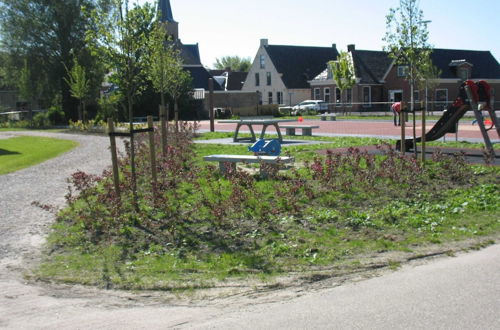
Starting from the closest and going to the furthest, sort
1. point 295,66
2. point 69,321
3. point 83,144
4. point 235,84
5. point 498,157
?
point 69,321, point 498,157, point 83,144, point 295,66, point 235,84

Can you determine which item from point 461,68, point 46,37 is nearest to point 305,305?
point 46,37

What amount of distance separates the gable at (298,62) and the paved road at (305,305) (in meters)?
62.3

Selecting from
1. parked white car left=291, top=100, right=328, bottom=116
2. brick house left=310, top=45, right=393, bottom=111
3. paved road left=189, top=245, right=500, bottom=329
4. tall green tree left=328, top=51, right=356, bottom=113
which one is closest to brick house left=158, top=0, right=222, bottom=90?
brick house left=310, top=45, right=393, bottom=111

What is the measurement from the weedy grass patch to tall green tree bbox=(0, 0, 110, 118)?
38984 millimetres

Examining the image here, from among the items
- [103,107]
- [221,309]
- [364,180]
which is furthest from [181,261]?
[103,107]

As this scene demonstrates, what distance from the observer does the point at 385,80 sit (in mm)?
60344

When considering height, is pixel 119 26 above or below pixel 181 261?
above

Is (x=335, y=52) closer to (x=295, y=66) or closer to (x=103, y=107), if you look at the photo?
(x=295, y=66)

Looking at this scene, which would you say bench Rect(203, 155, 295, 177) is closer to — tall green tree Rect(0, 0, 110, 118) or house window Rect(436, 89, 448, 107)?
tall green tree Rect(0, 0, 110, 118)

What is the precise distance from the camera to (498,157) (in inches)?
552

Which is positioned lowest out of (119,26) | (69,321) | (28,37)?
(69,321)

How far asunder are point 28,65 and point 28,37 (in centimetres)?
224

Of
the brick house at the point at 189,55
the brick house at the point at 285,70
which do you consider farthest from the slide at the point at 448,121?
the brick house at the point at 189,55

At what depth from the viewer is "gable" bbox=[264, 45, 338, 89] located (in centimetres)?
6800
